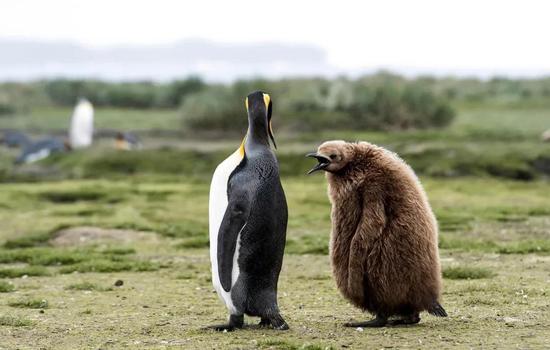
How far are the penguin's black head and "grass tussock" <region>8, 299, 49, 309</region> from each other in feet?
8.33

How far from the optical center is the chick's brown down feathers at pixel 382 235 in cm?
693

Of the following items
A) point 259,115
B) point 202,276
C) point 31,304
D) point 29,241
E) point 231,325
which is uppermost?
point 259,115

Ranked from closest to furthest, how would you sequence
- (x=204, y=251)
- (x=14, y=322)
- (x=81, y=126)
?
(x=14, y=322)
(x=204, y=251)
(x=81, y=126)

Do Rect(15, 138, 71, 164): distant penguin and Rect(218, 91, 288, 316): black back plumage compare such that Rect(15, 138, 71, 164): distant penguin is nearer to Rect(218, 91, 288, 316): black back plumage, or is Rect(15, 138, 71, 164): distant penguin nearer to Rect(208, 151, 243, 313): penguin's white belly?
Rect(208, 151, 243, 313): penguin's white belly

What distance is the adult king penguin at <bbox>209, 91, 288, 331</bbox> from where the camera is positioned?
7.05m

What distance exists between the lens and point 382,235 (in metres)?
6.95

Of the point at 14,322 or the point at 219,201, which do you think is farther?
the point at 14,322

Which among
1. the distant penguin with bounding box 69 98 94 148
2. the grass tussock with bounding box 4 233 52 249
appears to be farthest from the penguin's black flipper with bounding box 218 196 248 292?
the distant penguin with bounding box 69 98 94 148

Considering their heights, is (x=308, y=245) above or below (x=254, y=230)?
below

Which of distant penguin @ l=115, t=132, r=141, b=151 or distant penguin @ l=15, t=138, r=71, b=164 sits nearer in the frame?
distant penguin @ l=15, t=138, r=71, b=164

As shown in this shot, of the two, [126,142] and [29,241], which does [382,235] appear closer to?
[29,241]

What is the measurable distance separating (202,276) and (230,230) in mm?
3336

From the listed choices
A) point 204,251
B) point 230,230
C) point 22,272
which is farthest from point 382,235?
point 204,251

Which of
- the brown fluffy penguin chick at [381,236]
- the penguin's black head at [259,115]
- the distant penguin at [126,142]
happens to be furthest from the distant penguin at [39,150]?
the brown fluffy penguin chick at [381,236]
